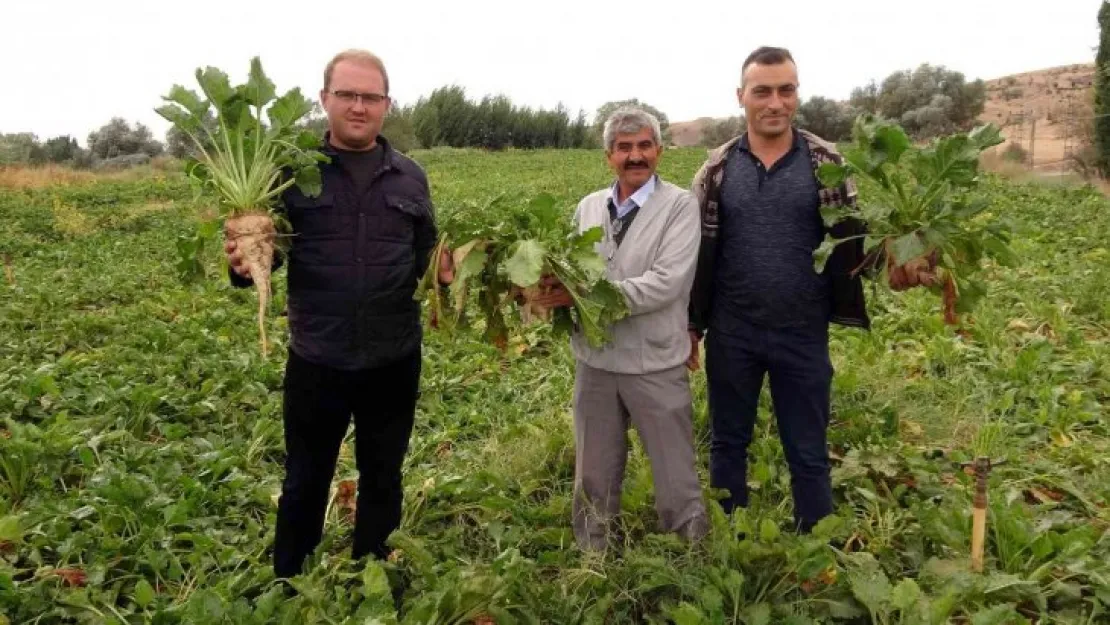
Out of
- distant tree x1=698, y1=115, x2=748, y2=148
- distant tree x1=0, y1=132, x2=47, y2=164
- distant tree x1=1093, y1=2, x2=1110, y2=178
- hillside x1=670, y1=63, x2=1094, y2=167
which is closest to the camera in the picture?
distant tree x1=1093, y1=2, x2=1110, y2=178

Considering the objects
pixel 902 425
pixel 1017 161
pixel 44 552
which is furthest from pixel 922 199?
pixel 1017 161

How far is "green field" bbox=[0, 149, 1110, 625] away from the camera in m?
2.63

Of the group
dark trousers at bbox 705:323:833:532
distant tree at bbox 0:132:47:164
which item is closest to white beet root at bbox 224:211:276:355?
dark trousers at bbox 705:323:833:532

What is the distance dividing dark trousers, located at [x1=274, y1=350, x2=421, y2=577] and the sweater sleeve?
0.90 m

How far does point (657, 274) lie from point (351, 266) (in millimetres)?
1101

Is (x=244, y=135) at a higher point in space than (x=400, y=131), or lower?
lower

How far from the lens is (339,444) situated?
2.98 metres

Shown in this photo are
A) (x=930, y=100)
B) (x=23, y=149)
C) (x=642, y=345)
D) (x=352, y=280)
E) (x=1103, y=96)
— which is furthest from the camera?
(x=930, y=100)

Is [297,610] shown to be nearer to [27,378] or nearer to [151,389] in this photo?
[151,389]

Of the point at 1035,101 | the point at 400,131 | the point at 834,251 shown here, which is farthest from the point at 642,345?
the point at 1035,101

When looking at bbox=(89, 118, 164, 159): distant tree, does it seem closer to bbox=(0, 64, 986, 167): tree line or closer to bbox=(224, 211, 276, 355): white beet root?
bbox=(0, 64, 986, 167): tree line

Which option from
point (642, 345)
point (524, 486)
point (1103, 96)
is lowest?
point (524, 486)

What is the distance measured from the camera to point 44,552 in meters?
3.28

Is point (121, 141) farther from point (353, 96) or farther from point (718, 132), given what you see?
point (353, 96)
